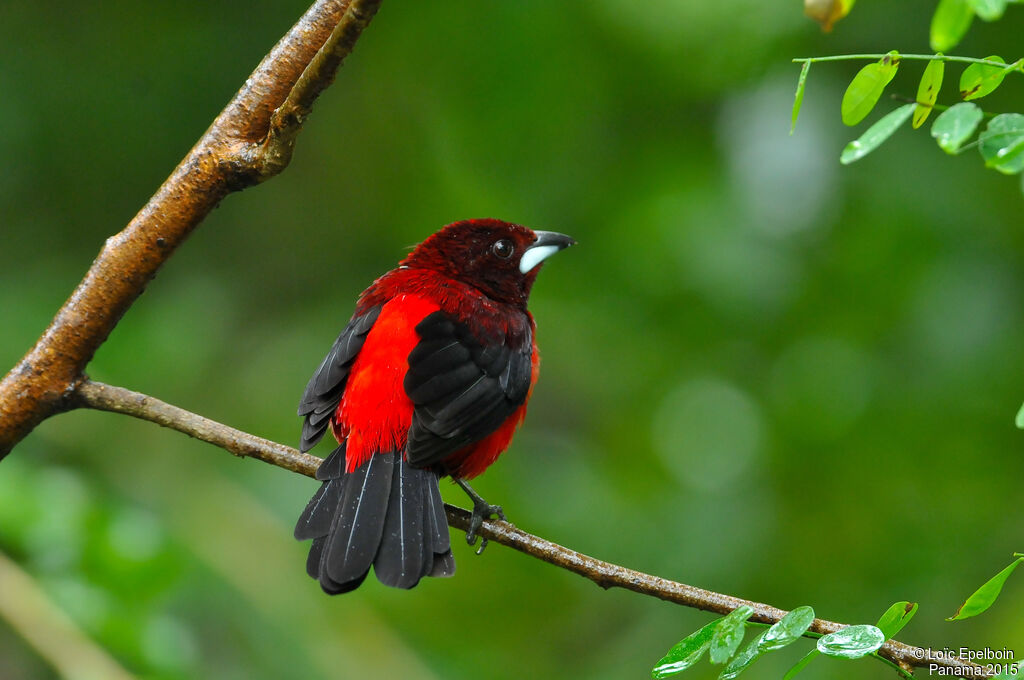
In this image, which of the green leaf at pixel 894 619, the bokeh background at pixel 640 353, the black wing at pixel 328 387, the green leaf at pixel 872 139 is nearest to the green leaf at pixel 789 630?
the green leaf at pixel 894 619

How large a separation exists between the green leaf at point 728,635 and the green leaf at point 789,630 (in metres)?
0.04

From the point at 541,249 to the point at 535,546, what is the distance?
1.94 m

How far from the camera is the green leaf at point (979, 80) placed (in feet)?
4.80

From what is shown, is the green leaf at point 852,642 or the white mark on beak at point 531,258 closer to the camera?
the green leaf at point 852,642

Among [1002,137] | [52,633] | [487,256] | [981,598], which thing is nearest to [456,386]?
Result: [487,256]

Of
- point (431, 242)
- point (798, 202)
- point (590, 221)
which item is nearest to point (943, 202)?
point (798, 202)

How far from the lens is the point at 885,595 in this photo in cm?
410

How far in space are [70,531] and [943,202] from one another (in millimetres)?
3481

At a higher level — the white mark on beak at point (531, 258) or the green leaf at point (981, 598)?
the green leaf at point (981, 598)

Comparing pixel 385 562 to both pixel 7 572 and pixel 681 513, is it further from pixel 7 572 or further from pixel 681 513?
pixel 681 513

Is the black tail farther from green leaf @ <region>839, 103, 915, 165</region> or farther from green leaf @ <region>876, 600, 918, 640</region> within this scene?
green leaf @ <region>839, 103, 915, 165</region>

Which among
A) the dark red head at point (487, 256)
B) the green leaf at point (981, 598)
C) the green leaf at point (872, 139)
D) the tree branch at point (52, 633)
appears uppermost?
the green leaf at point (872, 139)

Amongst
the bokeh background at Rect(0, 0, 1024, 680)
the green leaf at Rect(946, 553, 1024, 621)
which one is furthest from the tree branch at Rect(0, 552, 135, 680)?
the green leaf at Rect(946, 553, 1024, 621)

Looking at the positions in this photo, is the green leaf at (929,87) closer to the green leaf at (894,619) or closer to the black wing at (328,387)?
the green leaf at (894,619)
